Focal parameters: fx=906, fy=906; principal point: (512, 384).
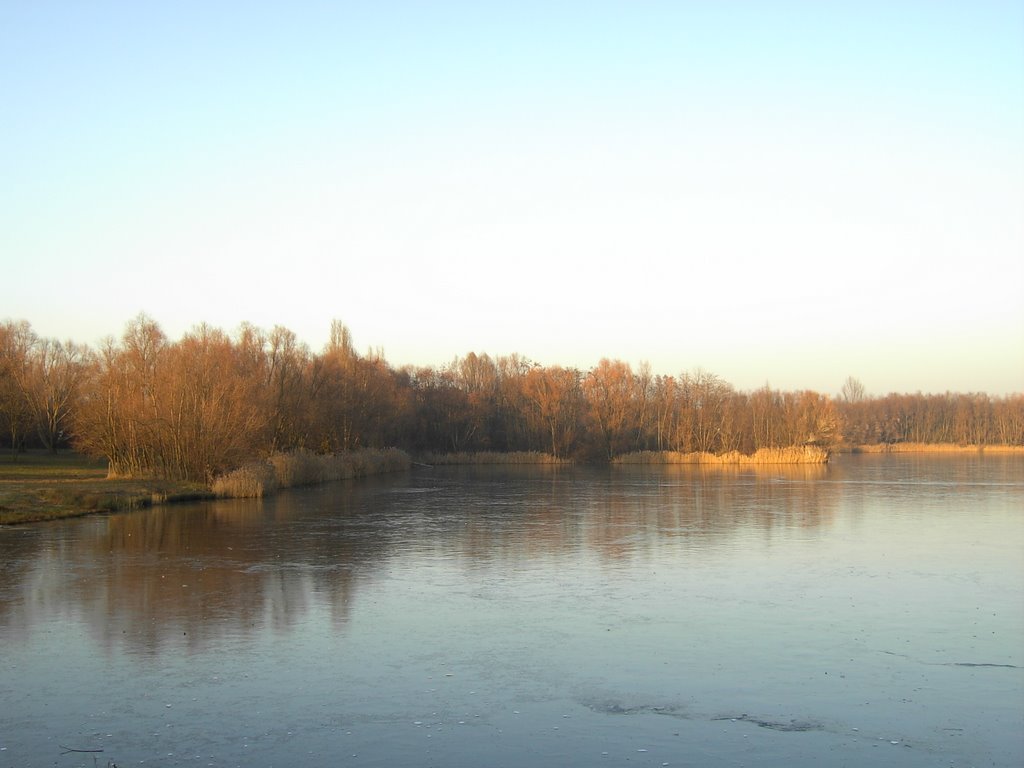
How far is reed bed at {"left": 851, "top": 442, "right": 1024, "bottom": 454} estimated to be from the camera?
81250 millimetres

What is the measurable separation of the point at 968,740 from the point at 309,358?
42.6 meters

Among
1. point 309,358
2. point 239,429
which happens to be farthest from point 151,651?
point 309,358

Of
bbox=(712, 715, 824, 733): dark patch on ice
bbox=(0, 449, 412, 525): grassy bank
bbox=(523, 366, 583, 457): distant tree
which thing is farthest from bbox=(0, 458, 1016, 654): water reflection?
bbox=(523, 366, 583, 457): distant tree

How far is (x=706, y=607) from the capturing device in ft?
39.6

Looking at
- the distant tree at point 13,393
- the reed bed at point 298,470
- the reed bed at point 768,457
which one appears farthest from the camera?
the reed bed at point 768,457

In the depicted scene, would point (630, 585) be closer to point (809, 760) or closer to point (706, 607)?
point (706, 607)

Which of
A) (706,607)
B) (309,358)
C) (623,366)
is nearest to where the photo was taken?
(706,607)

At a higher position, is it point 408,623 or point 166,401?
point 166,401

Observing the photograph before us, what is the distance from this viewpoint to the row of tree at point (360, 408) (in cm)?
3222

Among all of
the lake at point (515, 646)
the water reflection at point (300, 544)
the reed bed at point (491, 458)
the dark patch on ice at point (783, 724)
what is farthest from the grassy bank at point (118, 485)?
the dark patch on ice at point (783, 724)

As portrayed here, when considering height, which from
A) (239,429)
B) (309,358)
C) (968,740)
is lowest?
(968,740)

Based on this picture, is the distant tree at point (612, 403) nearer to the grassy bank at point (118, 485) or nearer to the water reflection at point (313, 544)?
the grassy bank at point (118, 485)

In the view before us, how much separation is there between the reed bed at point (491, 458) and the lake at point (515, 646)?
4328 cm

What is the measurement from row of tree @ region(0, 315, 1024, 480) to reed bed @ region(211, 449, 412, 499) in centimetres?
104
